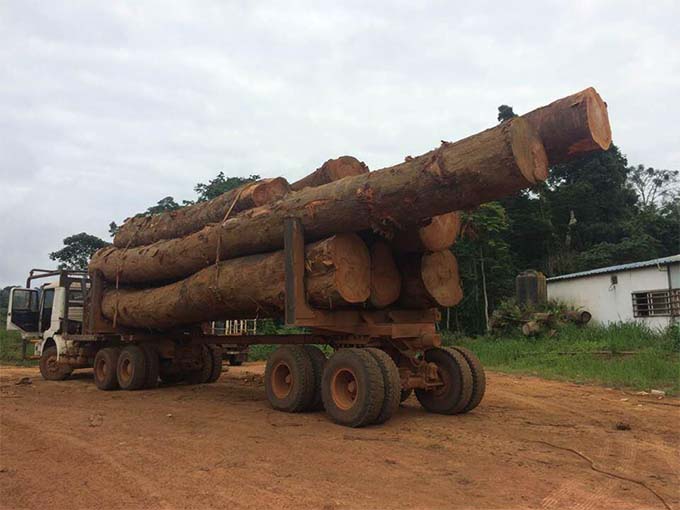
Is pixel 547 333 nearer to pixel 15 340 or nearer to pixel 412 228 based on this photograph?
pixel 412 228

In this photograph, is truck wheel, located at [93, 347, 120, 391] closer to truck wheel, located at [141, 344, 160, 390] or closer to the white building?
truck wheel, located at [141, 344, 160, 390]

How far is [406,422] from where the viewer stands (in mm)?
7332

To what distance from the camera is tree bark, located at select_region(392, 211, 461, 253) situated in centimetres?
784

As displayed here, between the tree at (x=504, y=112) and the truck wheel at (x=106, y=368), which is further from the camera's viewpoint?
the tree at (x=504, y=112)

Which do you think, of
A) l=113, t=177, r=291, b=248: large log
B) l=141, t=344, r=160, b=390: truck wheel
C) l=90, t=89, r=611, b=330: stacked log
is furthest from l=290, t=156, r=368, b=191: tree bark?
l=141, t=344, r=160, b=390: truck wheel

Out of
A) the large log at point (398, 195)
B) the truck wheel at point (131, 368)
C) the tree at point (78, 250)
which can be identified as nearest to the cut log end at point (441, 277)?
the large log at point (398, 195)

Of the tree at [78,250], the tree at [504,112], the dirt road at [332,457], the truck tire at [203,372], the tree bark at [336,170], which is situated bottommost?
the dirt road at [332,457]

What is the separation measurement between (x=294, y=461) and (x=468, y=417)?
127 inches

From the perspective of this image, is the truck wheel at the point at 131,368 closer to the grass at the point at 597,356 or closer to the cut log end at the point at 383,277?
the cut log end at the point at 383,277

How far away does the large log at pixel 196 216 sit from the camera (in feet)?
31.0

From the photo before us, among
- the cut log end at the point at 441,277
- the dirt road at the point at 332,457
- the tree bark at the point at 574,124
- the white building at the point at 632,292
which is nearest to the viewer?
the dirt road at the point at 332,457

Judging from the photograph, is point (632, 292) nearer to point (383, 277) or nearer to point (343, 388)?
point (383, 277)

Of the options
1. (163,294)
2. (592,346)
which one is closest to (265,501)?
(163,294)

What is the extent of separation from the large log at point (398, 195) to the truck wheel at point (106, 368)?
3.26 metres
